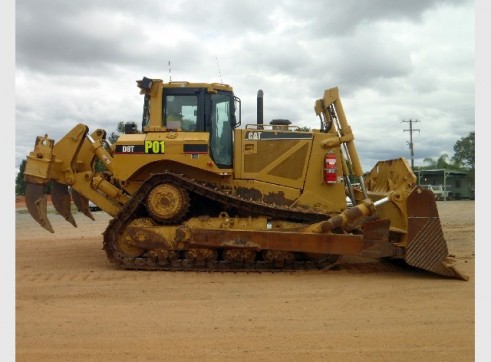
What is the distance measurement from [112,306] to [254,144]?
3967mm

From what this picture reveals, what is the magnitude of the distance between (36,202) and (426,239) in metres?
6.81

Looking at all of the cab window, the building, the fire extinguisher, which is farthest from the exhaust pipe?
the building

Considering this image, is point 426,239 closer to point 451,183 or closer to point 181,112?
point 181,112

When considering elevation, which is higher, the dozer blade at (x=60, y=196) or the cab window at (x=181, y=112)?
the cab window at (x=181, y=112)

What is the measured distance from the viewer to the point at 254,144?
908cm

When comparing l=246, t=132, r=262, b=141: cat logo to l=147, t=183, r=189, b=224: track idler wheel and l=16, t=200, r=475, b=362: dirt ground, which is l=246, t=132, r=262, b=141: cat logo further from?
l=16, t=200, r=475, b=362: dirt ground

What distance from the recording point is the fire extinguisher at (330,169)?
8.85m

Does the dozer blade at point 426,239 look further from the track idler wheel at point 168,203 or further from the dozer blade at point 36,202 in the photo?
the dozer blade at point 36,202

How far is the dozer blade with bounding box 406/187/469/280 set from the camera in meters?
8.07

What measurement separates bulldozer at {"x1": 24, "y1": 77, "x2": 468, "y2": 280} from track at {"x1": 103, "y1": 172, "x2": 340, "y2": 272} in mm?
17

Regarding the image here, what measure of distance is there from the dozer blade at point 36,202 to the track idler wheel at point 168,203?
2242 millimetres

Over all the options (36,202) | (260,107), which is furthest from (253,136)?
(36,202)

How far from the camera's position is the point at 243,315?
5879 millimetres

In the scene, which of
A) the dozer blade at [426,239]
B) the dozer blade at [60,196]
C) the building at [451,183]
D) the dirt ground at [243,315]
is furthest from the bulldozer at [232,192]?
the building at [451,183]
